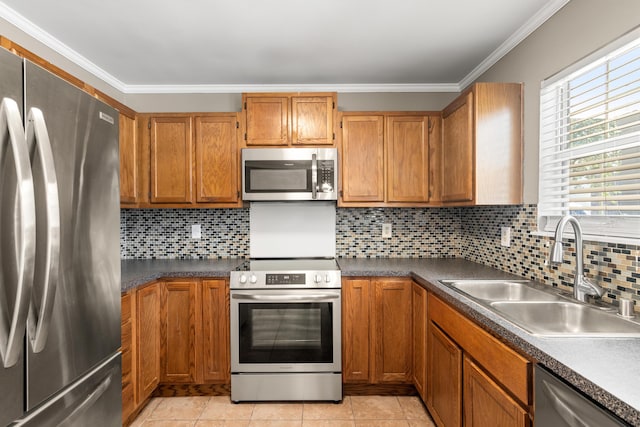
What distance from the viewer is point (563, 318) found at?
1568mm

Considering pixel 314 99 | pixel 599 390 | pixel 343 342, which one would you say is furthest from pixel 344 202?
pixel 599 390

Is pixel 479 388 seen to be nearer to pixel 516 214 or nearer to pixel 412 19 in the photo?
pixel 516 214

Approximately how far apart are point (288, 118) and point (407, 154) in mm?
990

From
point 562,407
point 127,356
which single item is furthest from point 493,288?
point 127,356

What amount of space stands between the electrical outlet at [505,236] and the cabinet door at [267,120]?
170 cm

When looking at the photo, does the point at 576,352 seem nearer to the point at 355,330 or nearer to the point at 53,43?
the point at 355,330

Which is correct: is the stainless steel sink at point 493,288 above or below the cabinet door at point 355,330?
above

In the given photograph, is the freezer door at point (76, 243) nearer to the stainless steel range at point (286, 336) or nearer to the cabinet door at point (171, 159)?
the stainless steel range at point (286, 336)

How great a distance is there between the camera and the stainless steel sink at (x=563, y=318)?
1.31 metres

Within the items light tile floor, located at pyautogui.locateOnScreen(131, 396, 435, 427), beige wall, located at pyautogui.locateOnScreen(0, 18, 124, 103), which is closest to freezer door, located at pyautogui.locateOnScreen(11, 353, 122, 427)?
light tile floor, located at pyautogui.locateOnScreen(131, 396, 435, 427)

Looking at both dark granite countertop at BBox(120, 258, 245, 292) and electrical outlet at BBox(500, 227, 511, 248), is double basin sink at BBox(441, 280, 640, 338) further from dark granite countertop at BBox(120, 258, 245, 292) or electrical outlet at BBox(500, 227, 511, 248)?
dark granite countertop at BBox(120, 258, 245, 292)

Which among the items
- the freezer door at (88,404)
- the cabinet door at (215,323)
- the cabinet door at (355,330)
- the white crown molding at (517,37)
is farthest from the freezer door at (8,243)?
the white crown molding at (517,37)

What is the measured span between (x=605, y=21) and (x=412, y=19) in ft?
3.02

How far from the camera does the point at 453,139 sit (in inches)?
97.9
